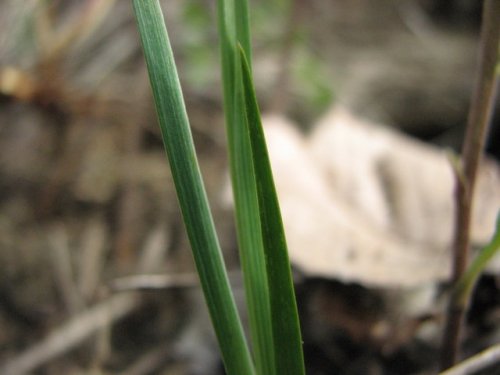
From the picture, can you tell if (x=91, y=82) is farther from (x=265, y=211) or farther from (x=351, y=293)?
(x=265, y=211)

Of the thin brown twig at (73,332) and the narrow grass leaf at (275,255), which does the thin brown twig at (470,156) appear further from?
the thin brown twig at (73,332)

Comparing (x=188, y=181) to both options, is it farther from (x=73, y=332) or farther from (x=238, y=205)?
(x=73, y=332)

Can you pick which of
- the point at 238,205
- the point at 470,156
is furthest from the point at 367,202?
the point at 238,205

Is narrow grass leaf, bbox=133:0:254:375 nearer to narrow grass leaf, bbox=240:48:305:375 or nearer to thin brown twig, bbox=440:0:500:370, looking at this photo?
narrow grass leaf, bbox=240:48:305:375

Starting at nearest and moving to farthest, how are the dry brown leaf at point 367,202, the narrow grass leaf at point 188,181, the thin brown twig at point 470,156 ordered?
the narrow grass leaf at point 188,181, the thin brown twig at point 470,156, the dry brown leaf at point 367,202

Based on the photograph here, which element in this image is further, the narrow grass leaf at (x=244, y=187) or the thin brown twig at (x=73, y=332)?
the thin brown twig at (x=73, y=332)

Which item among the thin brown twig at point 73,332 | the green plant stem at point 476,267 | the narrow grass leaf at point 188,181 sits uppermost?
the narrow grass leaf at point 188,181

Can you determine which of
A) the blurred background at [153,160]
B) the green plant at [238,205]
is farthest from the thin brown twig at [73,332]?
the green plant at [238,205]
